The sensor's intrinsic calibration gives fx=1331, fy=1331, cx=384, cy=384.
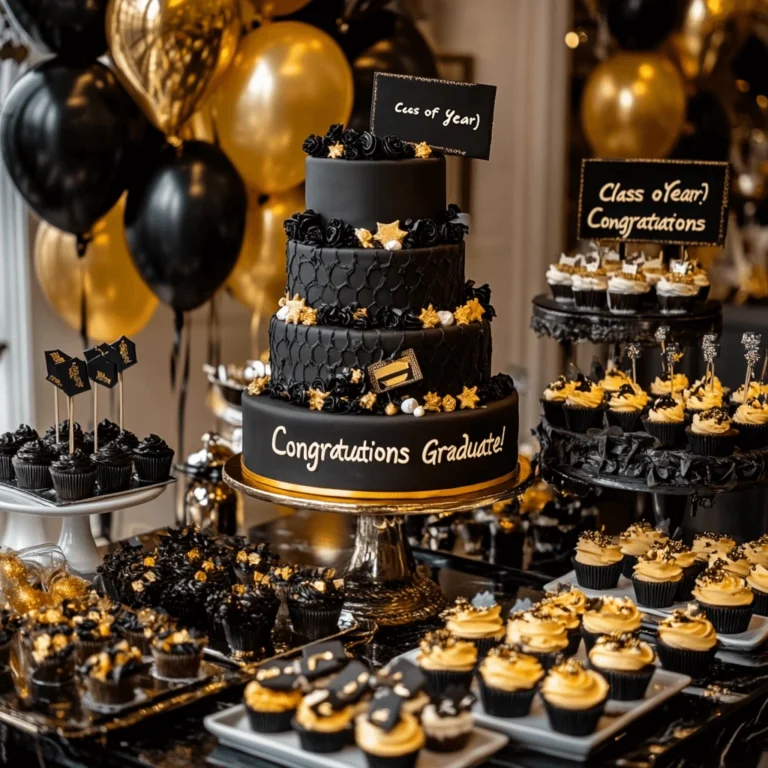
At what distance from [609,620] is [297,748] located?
749 mm

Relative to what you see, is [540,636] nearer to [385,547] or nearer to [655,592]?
[655,592]

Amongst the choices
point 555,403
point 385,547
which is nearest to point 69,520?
point 385,547

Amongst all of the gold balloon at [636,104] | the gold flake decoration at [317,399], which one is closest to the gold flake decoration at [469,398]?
the gold flake decoration at [317,399]

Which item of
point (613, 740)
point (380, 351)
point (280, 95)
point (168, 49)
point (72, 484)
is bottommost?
point (613, 740)

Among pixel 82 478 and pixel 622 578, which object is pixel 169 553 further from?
pixel 622 578

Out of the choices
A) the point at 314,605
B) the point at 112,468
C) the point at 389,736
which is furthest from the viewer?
the point at 112,468

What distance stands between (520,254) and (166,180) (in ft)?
11.2

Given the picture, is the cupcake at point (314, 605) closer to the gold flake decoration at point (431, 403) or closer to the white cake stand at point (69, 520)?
the gold flake decoration at point (431, 403)

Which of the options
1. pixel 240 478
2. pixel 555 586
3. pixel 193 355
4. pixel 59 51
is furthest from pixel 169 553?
pixel 193 355

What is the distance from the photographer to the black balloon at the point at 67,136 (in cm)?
384

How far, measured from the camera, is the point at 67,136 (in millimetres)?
3826

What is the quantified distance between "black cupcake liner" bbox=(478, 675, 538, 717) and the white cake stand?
3.84 feet

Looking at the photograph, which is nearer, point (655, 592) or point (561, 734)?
point (561, 734)

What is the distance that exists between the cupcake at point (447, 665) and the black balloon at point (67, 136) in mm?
1982
